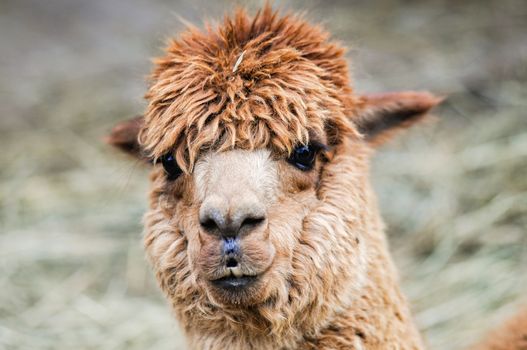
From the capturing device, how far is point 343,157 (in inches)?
134

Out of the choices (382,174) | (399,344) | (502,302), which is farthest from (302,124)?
(382,174)

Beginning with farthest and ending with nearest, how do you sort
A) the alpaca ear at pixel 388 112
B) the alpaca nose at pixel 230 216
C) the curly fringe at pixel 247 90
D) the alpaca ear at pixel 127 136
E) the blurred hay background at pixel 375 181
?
1. the blurred hay background at pixel 375 181
2. the alpaca ear at pixel 127 136
3. the alpaca ear at pixel 388 112
4. the curly fringe at pixel 247 90
5. the alpaca nose at pixel 230 216

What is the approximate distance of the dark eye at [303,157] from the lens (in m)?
3.20

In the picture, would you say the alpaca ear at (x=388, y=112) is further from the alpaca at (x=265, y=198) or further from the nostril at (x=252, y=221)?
the nostril at (x=252, y=221)

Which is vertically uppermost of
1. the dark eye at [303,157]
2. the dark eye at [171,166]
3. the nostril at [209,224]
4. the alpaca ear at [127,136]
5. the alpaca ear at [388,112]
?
the alpaca ear at [127,136]

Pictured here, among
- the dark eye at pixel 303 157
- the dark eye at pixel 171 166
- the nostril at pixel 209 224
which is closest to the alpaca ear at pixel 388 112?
the dark eye at pixel 303 157

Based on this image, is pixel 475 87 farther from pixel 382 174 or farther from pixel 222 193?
pixel 222 193

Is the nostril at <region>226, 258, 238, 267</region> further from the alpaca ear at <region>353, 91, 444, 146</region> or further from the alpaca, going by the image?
the alpaca ear at <region>353, 91, 444, 146</region>

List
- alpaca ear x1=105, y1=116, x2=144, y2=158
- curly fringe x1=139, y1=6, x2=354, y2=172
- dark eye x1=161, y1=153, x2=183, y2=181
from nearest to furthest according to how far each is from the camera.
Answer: curly fringe x1=139, y1=6, x2=354, y2=172 < dark eye x1=161, y1=153, x2=183, y2=181 < alpaca ear x1=105, y1=116, x2=144, y2=158

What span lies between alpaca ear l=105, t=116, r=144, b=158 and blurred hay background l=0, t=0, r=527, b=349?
0.13m

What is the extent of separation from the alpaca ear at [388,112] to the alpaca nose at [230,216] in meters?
1.07

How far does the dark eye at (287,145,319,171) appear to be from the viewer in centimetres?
320

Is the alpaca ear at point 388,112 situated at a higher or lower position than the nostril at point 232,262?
higher

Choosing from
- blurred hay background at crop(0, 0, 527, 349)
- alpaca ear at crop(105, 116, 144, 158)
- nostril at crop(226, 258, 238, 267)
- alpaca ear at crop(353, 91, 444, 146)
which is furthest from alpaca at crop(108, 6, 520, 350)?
blurred hay background at crop(0, 0, 527, 349)
